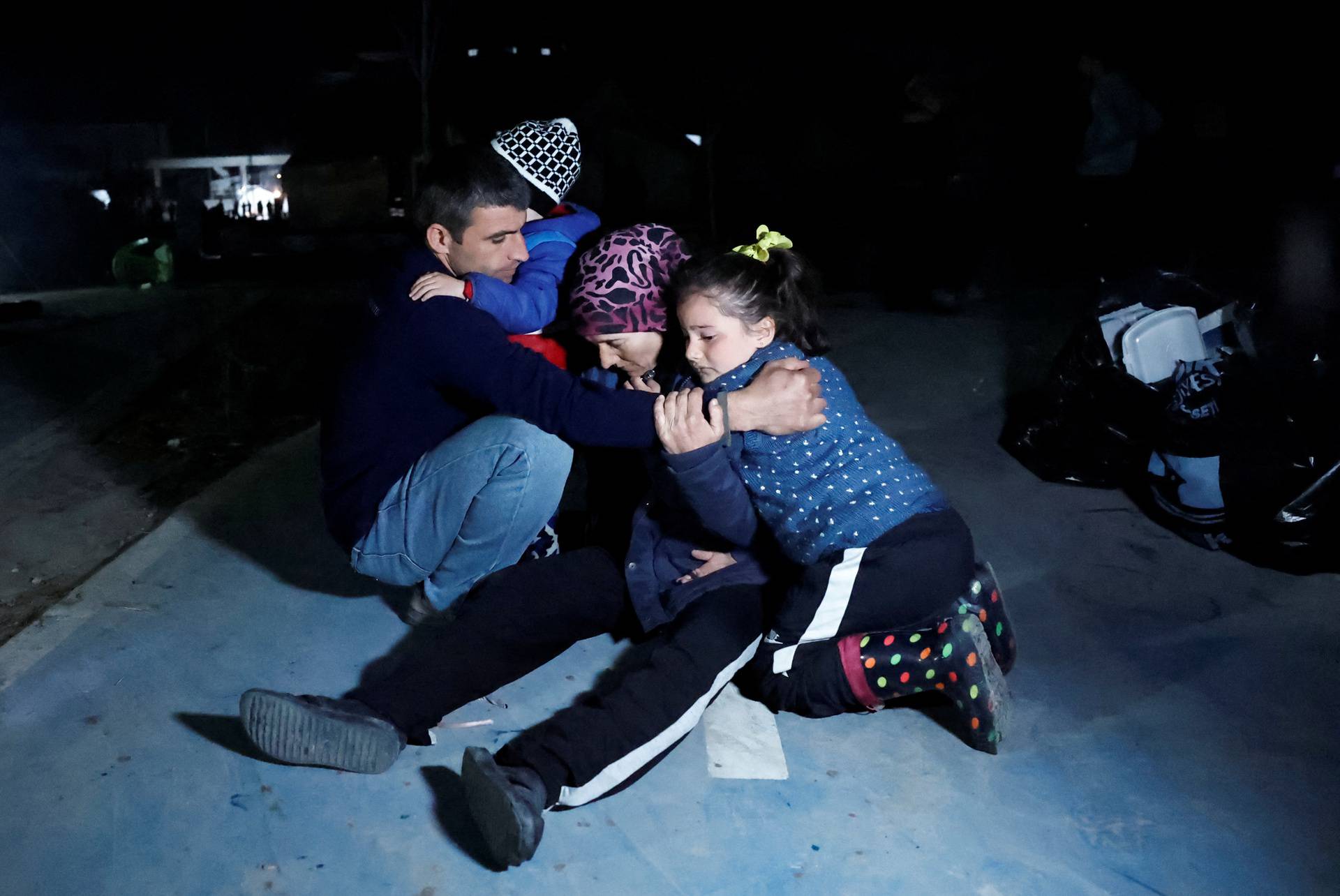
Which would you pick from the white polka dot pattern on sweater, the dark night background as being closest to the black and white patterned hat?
the white polka dot pattern on sweater

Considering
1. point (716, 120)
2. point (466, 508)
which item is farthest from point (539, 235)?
point (716, 120)

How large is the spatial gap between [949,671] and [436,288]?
1.31 m

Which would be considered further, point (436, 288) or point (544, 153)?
point (544, 153)

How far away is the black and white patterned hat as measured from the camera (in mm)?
2363

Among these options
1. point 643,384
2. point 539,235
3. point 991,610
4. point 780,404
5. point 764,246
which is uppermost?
point 764,246

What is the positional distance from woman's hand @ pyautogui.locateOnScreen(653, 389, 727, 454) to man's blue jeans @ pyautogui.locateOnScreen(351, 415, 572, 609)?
0.33m

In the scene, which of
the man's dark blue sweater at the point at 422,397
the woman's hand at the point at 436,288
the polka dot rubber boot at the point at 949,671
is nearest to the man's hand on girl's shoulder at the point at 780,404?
the man's dark blue sweater at the point at 422,397

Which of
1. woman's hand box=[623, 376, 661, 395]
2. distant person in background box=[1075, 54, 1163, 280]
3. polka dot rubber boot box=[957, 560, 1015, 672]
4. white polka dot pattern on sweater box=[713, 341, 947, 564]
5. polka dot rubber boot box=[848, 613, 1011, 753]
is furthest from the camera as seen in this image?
distant person in background box=[1075, 54, 1163, 280]

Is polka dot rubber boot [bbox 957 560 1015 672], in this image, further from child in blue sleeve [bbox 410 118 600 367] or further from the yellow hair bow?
child in blue sleeve [bbox 410 118 600 367]

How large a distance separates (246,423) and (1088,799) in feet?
12.1

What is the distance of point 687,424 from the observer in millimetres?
1821

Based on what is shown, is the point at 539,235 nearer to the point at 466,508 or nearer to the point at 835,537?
the point at 466,508

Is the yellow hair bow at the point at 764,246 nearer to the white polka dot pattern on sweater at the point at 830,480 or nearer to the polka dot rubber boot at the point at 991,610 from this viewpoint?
the white polka dot pattern on sweater at the point at 830,480

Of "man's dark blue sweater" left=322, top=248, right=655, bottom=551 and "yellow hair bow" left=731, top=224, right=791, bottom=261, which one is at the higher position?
"yellow hair bow" left=731, top=224, right=791, bottom=261
